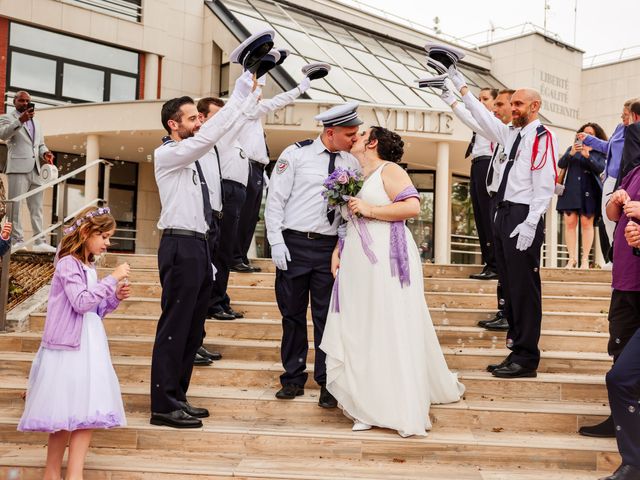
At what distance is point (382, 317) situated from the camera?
4484 millimetres

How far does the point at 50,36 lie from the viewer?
18.3 meters

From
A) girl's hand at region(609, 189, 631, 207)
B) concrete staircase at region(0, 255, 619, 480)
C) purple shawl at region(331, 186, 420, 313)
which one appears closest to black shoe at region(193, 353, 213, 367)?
concrete staircase at region(0, 255, 619, 480)

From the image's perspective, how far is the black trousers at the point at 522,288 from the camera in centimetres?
507

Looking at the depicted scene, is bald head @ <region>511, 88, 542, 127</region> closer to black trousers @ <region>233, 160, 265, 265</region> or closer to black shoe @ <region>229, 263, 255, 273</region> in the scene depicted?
black trousers @ <region>233, 160, 265, 265</region>

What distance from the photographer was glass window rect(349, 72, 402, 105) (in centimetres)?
1644

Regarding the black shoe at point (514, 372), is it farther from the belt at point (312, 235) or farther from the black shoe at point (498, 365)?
the belt at point (312, 235)

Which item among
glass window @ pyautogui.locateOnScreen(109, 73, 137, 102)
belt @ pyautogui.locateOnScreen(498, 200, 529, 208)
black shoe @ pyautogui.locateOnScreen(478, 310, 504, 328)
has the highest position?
glass window @ pyautogui.locateOnScreen(109, 73, 137, 102)

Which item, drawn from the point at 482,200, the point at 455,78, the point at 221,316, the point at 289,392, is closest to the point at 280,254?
the point at 289,392

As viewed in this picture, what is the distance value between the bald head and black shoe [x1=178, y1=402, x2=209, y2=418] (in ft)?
11.0

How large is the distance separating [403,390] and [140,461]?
175 centimetres

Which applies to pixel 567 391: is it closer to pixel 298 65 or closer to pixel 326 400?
pixel 326 400

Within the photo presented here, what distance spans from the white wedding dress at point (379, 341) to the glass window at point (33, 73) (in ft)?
53.1

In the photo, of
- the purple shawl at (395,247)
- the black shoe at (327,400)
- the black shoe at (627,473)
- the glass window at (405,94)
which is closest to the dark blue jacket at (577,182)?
the purple shawl at (395,247)

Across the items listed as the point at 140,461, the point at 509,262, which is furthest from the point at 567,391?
the point at 140,461
